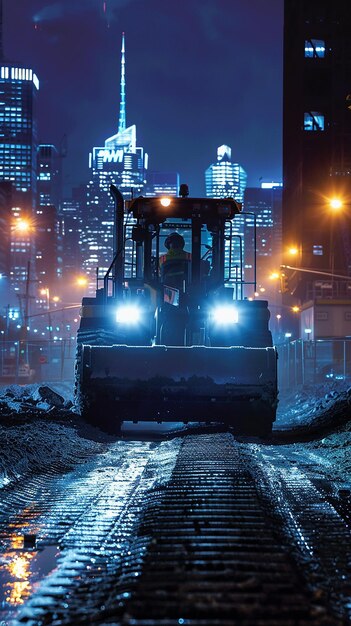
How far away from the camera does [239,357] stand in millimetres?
13445

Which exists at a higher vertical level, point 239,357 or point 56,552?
point 239,357

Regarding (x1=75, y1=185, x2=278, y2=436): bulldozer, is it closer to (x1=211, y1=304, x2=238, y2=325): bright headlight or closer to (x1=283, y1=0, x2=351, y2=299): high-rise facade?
(x1=211, y1=304, x2=238, y2=325): bright headlight

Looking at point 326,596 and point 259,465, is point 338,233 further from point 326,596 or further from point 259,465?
point 326,596

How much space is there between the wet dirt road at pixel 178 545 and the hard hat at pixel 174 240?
6510 millimetres

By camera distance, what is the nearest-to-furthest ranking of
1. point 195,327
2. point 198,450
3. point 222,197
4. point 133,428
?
point 198,450
point 195,327
point 222,197
point 133,428

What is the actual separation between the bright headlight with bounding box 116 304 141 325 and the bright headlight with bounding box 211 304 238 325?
144 cm

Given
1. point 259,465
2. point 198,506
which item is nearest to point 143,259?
point 259,465

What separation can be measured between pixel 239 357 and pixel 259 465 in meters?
3.87

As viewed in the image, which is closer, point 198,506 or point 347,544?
point 347,544

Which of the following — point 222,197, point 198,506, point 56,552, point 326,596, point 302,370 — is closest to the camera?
point 326,596

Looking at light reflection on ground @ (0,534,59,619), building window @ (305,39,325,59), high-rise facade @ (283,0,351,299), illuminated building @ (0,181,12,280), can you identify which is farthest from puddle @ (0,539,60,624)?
illuminated building @ (0,181,12,280)

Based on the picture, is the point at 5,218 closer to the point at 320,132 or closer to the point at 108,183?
the point at 320,132

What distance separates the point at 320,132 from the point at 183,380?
2823 inches

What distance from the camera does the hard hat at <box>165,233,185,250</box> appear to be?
15.6 metres
